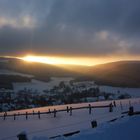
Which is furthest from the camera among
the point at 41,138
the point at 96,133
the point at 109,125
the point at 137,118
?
the point at 137,118

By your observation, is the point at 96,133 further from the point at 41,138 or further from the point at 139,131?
the point at 139,131

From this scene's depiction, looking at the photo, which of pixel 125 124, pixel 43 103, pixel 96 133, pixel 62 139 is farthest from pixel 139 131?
pixel 43 103

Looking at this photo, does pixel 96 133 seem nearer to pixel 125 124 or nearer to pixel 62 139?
pixel 62 139

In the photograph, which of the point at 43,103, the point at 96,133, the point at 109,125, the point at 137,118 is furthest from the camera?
the point at 43,103

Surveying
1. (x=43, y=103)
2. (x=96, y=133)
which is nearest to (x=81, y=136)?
(x=96, y=133)

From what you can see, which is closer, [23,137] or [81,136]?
[81,136]

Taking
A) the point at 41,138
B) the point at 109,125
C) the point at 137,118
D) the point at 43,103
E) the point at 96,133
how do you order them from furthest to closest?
the point at 43,103
the point at 137,118
the point at 109,125
the point at 96,133
the point at 41,138

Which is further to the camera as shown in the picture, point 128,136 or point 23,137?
point 128,136

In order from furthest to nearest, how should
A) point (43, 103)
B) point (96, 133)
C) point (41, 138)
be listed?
point (43, 103), point (96, 133), point (41, 138)
